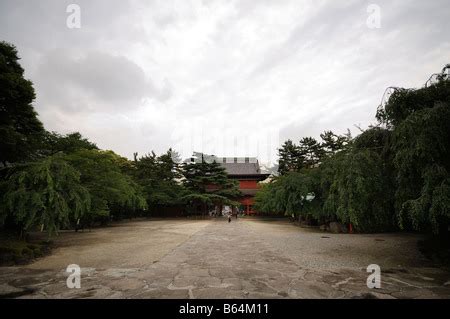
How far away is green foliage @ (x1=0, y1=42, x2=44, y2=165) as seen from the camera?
981 cm

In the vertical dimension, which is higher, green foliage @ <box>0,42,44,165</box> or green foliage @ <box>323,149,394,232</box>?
green foliage @ <box>0,42,44,165</box>

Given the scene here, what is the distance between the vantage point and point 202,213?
34938 mm

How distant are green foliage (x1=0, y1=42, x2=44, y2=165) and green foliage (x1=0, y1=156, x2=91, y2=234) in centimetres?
137

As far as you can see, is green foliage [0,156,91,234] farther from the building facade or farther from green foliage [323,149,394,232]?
the building facade

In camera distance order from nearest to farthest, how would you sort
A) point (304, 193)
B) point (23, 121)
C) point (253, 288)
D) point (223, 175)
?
1. point (253, 288)
2. point (23, 121)
3. point (304, 193)
4. point (223, 175)

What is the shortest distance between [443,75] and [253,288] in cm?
772

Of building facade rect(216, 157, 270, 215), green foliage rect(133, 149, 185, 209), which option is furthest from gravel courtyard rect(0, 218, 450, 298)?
building facade rect(216, 157, 270, 215)

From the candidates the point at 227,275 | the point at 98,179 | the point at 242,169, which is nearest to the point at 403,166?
the point at 227,275

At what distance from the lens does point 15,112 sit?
10.6 meters

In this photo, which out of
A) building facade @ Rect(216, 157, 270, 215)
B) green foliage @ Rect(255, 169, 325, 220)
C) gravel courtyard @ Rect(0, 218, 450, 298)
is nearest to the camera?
gravel courtyard @ Rect(0, 218, 450, 298)

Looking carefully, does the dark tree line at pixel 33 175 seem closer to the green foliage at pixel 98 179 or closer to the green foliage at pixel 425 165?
the green foliage at pixel 98 179

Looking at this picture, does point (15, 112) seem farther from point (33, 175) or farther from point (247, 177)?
point (247, 177)

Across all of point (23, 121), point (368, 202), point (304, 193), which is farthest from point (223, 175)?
point (368, 202)
